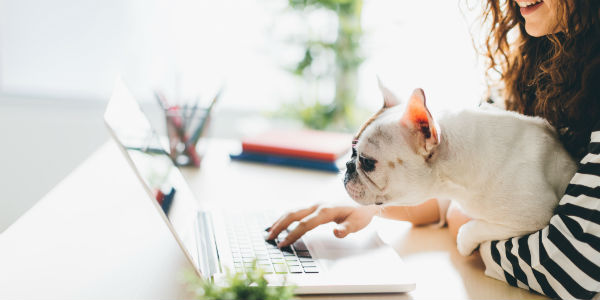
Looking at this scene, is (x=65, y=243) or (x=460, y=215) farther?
(x=460, y=215)

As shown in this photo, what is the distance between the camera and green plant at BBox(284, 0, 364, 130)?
2373 mm

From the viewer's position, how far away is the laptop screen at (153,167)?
31.2 inches

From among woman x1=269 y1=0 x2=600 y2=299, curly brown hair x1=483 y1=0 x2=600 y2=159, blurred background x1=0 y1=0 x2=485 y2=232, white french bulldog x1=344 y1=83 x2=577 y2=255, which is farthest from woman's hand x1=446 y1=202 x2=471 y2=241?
blurred background x1=0 y1=0 x2=485 y2=232

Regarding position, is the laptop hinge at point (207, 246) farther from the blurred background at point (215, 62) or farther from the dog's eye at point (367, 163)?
the blurred background at point (215, 62)

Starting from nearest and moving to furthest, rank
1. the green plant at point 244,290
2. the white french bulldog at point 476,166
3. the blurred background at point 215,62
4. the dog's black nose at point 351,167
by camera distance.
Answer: the green plant at point 244,290
the white french bulldog at point 476,166
the dog's black nose at point 351,167
the blurred background at point 215,62

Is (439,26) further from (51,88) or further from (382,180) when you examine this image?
(51,88)

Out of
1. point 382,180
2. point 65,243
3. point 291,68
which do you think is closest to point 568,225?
point 382,180

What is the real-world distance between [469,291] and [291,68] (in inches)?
69.1

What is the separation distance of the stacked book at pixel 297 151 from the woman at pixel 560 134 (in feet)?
1.48

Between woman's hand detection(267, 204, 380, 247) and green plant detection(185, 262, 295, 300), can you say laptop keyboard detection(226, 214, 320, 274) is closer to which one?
woman's hand detection(267, 204, 380, 247)

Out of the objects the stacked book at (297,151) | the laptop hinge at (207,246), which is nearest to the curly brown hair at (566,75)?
the stacked book at (297,151)

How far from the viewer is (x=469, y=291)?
904 mm

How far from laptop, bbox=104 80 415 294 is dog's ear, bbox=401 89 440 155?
0.71 ft

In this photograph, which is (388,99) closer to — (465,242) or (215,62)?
(465,242)
